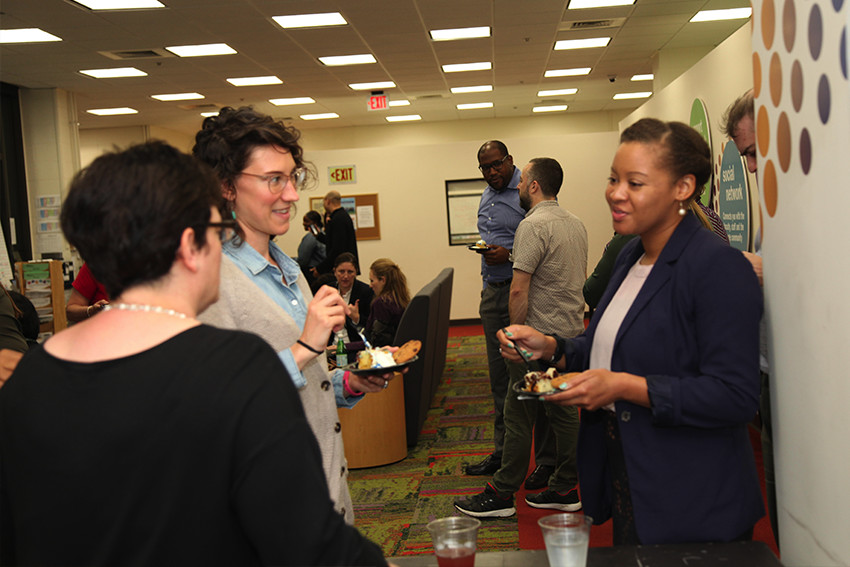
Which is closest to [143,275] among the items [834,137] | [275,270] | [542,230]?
[275,270]

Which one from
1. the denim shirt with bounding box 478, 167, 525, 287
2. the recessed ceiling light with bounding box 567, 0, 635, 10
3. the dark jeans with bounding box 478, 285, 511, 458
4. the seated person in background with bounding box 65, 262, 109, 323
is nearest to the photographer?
the seated person in background with bounding box 65, 262, 109, 323

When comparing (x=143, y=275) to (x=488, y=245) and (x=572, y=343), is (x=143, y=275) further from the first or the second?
(x=488, y=245)

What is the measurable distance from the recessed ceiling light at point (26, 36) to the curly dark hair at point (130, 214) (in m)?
6.86

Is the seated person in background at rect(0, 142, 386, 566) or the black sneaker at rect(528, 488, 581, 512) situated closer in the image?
the seated person in background at rect(0, 142, 386, 566)

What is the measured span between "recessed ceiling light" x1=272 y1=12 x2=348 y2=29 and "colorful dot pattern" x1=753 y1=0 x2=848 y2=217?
5.81 metres

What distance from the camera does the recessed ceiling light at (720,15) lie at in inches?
298

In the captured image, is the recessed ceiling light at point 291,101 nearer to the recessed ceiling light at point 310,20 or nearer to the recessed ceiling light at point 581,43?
the recessed ceiling light at point 310,20

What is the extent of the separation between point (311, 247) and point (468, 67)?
3.13 m

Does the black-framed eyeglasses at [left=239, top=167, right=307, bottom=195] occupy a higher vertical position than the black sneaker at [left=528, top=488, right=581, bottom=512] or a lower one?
higher

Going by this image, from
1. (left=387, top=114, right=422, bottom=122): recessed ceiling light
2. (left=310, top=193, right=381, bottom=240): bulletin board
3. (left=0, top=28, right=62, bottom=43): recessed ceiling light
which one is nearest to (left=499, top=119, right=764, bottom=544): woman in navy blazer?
(left=0, top=28, right=62, bottom=43): recessed ceiling light

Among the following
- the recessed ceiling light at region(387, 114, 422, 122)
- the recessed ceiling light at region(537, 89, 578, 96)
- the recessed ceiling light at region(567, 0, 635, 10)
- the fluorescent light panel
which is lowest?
the recessed ceiling light at region(567, 0, 635, 10)

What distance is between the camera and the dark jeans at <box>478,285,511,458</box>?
404cm

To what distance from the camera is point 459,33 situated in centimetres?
773

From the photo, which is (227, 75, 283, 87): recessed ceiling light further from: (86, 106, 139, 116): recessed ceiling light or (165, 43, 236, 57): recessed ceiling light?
(86, 106, 139, 116): recessed ceiling light
